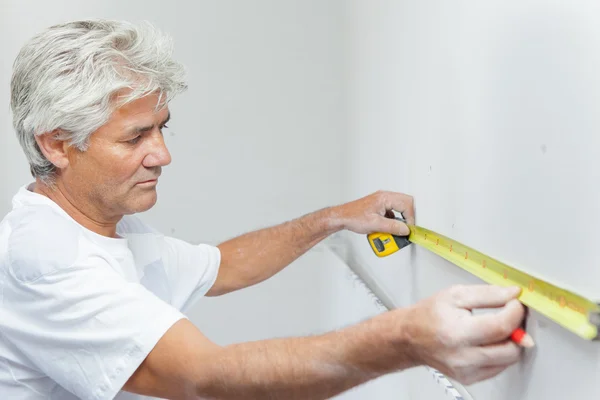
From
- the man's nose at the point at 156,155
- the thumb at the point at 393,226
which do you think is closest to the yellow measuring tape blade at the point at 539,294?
the thumb at the point at 393,226

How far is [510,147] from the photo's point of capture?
0.97m

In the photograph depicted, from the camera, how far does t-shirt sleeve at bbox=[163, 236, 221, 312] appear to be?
169cm


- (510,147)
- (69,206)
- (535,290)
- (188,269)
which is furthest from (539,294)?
(188,269)

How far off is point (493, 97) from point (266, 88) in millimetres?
1784

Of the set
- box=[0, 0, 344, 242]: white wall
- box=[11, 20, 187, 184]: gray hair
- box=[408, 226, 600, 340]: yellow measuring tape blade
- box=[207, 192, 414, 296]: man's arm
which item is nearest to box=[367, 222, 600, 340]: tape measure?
box=[408, 226, 600, 340]: yellow measuring tape blade

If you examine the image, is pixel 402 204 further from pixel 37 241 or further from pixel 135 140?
pixel 37 241

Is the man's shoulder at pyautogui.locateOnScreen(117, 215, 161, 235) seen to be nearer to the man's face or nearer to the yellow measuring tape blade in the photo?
the man's face

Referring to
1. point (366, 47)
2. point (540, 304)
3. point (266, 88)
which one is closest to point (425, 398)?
point (540, 304)

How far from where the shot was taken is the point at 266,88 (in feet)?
8.98

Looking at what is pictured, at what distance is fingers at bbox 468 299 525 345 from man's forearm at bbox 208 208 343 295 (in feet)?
3.22

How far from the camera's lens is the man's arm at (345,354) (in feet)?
2.60

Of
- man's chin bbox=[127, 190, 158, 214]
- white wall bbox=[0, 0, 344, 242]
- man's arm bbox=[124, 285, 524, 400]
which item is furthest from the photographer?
white wall bbox=[0, 0, 344, 242]

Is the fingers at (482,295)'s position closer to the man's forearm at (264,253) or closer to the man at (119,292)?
the man at (119,292)

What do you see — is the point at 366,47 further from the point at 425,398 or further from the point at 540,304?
the point at 540,304
